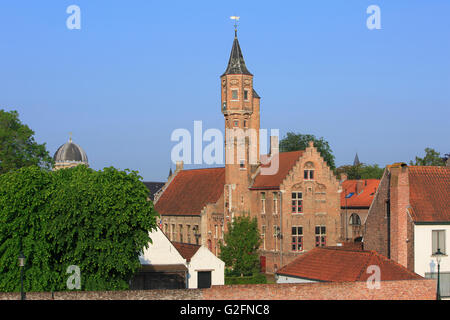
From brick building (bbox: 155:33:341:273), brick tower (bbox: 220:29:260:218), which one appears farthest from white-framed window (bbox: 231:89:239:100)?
brick building (bbox: 155:33:341:273)

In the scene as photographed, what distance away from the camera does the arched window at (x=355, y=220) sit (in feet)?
271

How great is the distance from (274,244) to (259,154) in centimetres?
1092

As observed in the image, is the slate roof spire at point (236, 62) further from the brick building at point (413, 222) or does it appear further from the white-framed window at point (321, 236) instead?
the brick building at point (413, 222)

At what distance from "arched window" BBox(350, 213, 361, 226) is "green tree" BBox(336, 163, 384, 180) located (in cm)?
3395

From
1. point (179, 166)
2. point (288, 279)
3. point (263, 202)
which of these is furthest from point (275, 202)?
point (179, 166)

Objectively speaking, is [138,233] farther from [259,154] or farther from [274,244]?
[259,154]

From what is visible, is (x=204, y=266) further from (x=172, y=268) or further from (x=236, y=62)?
(x=236, y=62)

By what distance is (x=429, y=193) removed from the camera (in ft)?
148

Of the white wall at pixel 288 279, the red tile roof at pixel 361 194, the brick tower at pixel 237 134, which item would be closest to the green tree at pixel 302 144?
the red tile roof at pixel 361 194

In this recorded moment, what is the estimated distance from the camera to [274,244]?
63750 millimetres

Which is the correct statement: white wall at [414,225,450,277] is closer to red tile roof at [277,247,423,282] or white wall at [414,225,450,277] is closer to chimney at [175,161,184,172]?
red tile roof at [277,247,423,282]

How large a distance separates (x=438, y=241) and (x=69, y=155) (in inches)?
3571

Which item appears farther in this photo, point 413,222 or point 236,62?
point 236,62

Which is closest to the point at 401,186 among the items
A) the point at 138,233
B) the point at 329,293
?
the point at 329,293
